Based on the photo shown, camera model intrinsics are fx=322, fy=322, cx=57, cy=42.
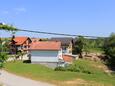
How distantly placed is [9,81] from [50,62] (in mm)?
22153

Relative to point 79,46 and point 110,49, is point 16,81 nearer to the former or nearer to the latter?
point 110,49

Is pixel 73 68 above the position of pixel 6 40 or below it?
below

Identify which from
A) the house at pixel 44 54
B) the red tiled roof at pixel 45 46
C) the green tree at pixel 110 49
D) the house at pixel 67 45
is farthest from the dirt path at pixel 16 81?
the house at pixel 67 45

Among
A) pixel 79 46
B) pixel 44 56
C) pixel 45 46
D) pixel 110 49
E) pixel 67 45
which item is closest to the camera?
pixel 44 56

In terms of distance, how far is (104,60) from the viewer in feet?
271

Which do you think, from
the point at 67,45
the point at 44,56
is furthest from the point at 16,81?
the point at 67,45

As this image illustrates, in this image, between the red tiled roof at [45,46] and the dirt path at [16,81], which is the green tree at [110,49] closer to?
the red tiled roof at [45,46]

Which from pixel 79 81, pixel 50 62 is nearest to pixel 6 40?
pixel 79 81

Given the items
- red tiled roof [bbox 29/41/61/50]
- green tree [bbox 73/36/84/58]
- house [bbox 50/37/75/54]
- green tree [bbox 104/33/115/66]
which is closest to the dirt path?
red tiled roof [bbox 29/41/61/50]

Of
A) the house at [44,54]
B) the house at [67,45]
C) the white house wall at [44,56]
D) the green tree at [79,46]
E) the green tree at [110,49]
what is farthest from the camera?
the house at [67,45]

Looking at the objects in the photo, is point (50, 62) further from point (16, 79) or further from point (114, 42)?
point (114, 42)

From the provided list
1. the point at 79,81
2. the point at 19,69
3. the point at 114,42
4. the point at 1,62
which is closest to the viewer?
the point at 1,62

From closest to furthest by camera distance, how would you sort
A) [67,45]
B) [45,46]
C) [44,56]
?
[44,56]
[45,46]
[67,45]

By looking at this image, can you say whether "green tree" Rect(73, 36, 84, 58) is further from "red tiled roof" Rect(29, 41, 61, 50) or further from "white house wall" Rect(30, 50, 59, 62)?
"white house wall" Rect(30, 50, 59, 62)
